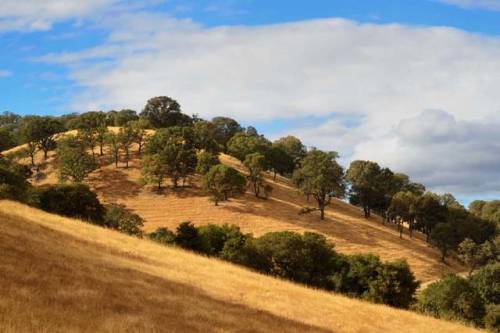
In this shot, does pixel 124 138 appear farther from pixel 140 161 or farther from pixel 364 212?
pixel 364 212

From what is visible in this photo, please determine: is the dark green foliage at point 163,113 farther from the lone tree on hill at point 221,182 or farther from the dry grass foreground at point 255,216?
the lone tree on hill at point 221,182

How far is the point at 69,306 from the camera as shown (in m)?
20.6

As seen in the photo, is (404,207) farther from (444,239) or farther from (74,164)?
(74,164)

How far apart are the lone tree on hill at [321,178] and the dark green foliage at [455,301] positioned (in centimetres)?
5456

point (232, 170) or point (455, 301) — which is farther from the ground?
point (232, 170)

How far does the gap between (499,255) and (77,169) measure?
3295 inches

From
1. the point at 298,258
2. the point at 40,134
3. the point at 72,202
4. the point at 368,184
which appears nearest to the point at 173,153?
the point at 40,134

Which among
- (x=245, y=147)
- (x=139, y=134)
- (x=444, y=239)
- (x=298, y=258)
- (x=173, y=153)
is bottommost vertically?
(x=298, y=258)

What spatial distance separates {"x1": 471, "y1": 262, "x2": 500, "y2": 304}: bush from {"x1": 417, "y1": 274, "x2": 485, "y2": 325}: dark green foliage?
45.6ft

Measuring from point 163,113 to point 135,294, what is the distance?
150264 millimetres

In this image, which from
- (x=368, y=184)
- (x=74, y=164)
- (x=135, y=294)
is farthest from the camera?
(x=368, y=184)

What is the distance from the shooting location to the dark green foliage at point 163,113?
17200cm

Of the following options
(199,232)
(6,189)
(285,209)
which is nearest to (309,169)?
(285,209)

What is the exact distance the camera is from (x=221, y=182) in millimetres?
110875
